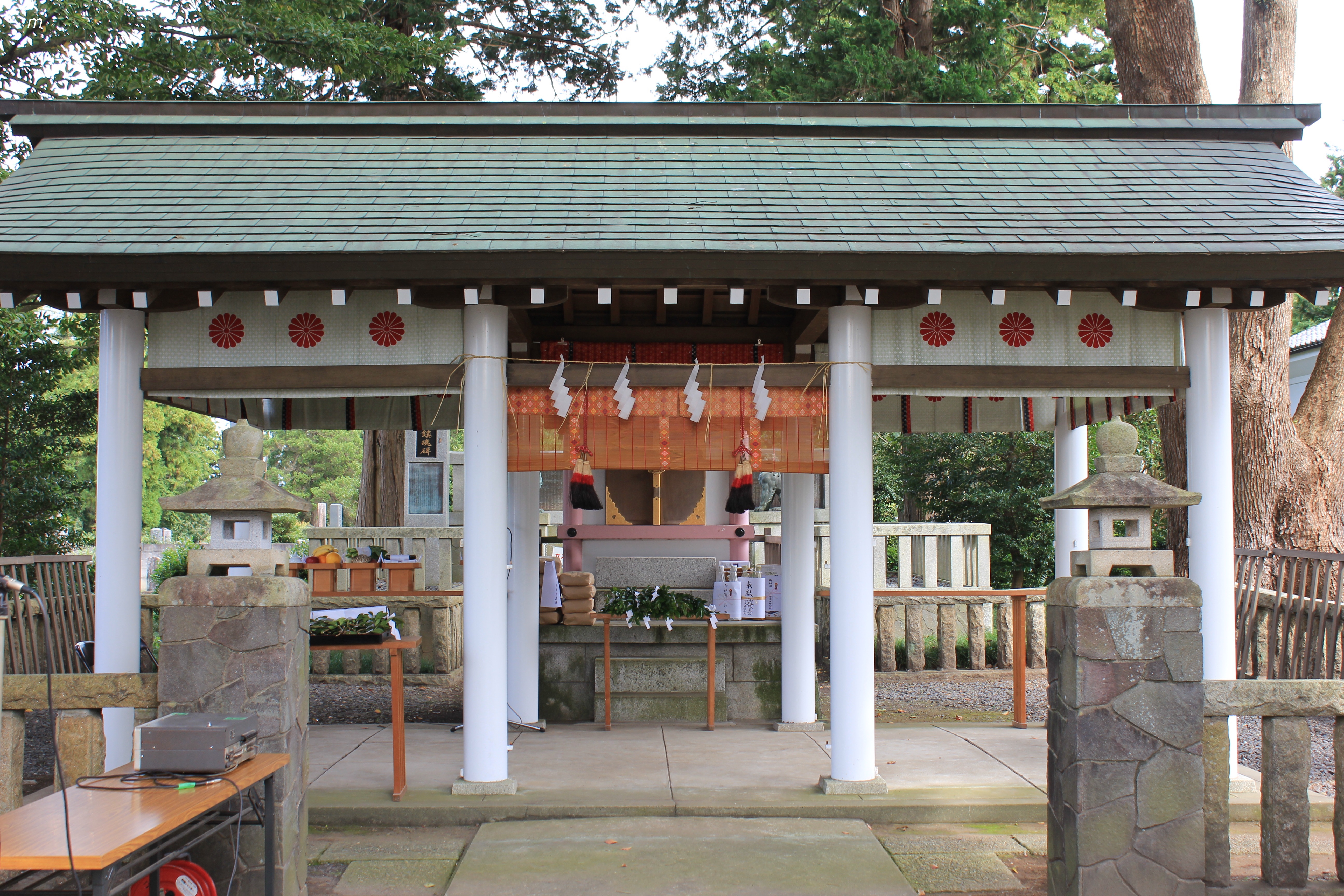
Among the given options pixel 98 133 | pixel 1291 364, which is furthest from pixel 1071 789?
pixel 1291 364

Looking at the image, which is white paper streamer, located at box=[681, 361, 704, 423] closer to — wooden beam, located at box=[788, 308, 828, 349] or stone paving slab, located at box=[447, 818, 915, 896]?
wooden beam, located at box=[788, 308, 828, 349]

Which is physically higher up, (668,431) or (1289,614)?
(668,431)

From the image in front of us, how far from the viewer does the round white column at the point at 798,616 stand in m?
8.47

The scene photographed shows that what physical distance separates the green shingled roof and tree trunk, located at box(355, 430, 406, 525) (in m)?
8.13

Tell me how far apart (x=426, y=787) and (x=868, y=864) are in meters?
3.08

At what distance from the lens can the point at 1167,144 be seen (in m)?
7.26

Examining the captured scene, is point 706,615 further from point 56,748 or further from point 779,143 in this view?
point 56,748

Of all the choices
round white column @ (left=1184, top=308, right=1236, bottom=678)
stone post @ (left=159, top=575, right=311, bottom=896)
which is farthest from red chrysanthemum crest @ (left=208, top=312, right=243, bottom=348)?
round white column @ (left=1184, top=308, right=1236, bottom=678)

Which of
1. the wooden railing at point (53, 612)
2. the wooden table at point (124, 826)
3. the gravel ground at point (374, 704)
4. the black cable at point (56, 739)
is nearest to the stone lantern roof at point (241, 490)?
the black cable at point (56, 739)

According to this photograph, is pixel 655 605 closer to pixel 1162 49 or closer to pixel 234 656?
pixel 234 656

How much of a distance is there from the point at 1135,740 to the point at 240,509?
449cm

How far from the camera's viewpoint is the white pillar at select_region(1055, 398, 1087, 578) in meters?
8.20

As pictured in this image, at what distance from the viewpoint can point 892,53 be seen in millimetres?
16188

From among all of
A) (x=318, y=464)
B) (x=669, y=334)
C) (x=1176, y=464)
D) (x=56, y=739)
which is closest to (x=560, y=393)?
(x=669, y=334)
